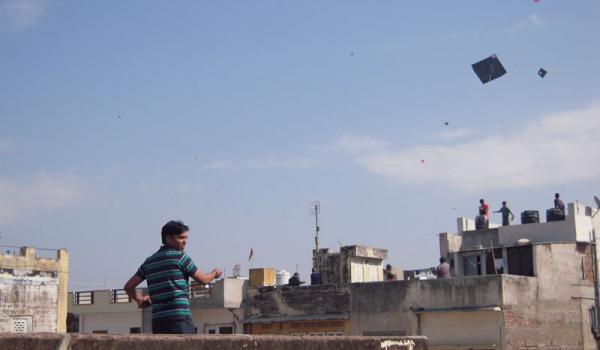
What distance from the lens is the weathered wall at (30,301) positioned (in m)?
37.2

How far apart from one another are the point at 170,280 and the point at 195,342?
1481mm

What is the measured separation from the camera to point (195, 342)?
511cm

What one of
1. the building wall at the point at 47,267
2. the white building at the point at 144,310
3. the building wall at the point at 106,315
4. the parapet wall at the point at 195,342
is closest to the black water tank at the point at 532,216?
the white building at the point at 144,310

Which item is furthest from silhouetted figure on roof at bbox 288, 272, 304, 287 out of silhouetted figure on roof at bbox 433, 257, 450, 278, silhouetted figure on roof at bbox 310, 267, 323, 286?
silhouetted figure on roof at bbox 433, 257, 450, 278

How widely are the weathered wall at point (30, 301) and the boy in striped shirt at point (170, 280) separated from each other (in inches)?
1240

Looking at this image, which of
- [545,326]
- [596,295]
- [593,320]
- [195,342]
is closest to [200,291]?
[545,326]

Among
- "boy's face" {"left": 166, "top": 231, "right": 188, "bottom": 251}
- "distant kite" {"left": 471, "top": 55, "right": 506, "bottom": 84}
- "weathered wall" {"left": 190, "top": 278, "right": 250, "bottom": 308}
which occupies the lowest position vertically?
"boy's face" {"left": 166, "top": 231, "right": 188, "bottom": 251}

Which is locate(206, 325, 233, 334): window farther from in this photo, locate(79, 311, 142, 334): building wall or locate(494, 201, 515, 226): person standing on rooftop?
locate(494, 201, 515, 226): person standing on rooftop

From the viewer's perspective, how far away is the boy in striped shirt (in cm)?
646

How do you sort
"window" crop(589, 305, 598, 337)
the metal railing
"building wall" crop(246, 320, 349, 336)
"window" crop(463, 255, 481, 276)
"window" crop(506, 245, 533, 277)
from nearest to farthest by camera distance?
"window" crop(506, 245, 533, 277), "window" crop(589, 305, 598, 337), "building wall" crop(246, 320, 349, 336), "window" crop(463, 255, 481, 276), the metal railing

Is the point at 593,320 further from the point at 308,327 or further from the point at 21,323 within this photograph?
the point at 21,323

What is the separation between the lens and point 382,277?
39.1m

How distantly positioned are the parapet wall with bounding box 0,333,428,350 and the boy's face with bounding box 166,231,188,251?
130cm

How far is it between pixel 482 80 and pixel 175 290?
3077 centimetres
